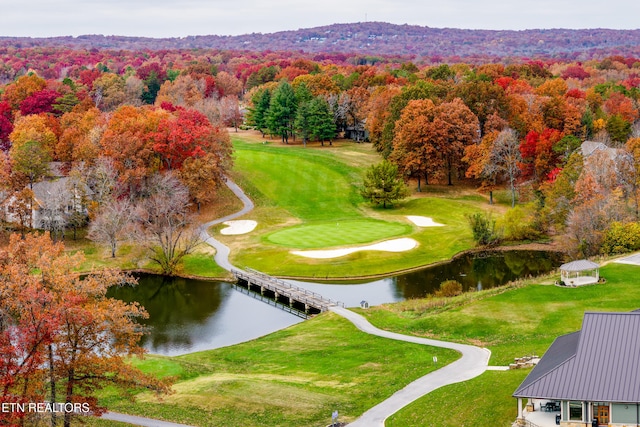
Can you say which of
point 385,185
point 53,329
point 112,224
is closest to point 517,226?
point 385,185

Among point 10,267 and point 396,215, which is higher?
point 10,267

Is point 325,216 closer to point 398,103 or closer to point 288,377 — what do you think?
point 398,103

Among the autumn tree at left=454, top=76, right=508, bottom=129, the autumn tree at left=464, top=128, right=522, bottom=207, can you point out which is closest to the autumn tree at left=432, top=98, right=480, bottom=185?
the autumn tree at left=464, top=128, right=522, bottom=207

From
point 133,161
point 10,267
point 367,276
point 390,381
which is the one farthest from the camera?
point 133,161

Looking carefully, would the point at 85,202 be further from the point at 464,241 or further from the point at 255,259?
the point at 464,241

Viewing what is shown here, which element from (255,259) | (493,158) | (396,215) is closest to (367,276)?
(255,259)

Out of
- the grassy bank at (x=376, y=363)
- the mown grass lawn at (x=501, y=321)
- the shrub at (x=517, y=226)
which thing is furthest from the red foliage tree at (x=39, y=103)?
the mown grass lawn at (x=501, y=321)
